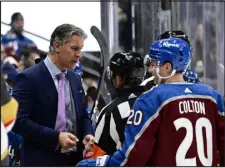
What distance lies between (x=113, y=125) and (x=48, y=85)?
47 cm

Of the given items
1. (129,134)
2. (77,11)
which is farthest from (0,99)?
(77,11)

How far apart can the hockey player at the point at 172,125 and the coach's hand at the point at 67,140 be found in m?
0.38

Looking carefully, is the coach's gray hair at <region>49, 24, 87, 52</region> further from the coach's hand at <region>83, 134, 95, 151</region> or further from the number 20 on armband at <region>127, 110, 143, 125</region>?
the number 20 on armband at <region>127, 110, 143, 125</region>

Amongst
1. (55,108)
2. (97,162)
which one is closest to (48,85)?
A: (55,108)

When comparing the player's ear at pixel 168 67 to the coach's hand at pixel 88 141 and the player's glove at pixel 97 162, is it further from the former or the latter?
the coach's hand at pixel 88 141

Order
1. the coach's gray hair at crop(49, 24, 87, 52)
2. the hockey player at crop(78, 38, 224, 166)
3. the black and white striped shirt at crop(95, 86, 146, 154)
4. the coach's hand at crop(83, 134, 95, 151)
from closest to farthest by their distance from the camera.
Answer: the hockey player at crop(78, 38, 224, 166)
the black and white striped shirt at crop(95, 86, 146, 154)
the coach's hand at crop(83, 134, 95, 151)
the coach's gray hair at crop(49, 24, 87, 52)

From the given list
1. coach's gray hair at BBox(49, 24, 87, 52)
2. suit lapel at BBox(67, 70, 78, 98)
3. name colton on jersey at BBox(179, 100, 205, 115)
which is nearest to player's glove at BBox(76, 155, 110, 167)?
name colton on jersey at BBox(179, 100, 205, 115)

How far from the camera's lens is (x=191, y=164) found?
13.6ft

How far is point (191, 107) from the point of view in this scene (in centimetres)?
416

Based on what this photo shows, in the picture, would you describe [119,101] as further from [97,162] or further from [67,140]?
[97,162]

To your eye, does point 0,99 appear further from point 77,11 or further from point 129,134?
point 77,11

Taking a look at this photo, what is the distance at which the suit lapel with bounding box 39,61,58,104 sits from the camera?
477 centimetres

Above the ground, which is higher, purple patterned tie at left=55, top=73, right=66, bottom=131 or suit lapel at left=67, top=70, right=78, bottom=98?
suit lapel at left=67, top=70, right=78, bottom=98

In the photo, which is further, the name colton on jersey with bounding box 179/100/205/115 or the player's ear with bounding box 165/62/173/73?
the player's ear with bounding box 165/62/173/73
